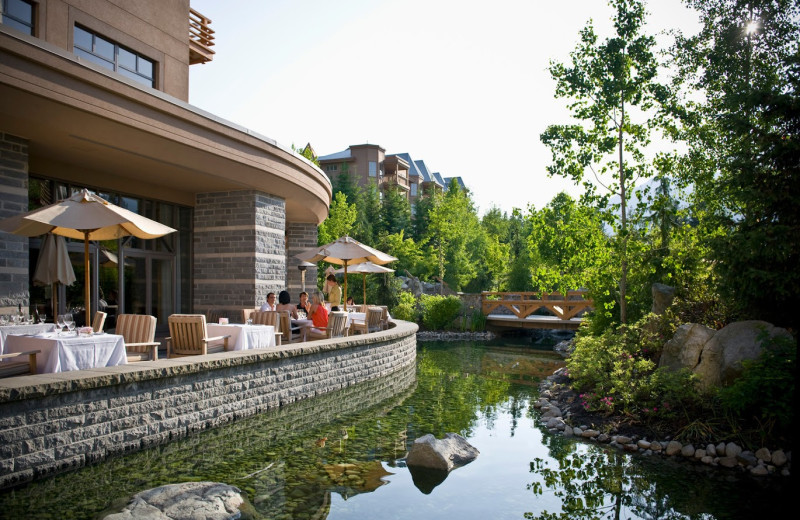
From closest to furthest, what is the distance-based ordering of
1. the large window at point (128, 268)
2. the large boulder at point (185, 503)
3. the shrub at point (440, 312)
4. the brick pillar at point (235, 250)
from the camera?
the large boulder at point (185, 503) → the large window at point (128, 268) → the brick pillar at point (235, 250) → the shrub at point (440, 312)

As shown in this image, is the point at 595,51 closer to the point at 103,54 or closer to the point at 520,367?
the point at 520,367

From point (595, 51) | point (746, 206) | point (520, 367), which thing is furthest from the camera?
point (520, 367)

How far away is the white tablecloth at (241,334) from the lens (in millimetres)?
9320

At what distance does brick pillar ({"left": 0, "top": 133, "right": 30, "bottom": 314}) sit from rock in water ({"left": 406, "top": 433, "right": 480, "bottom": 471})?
6.67 metres

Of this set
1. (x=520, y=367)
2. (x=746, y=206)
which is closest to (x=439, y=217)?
(x=520, y=367)

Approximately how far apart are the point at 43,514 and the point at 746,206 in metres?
9.05

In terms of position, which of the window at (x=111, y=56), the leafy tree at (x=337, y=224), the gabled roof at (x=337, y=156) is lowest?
the leafy tree at (x=337, y=224)

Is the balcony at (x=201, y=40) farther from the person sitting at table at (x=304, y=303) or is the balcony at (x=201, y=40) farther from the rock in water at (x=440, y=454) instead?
the rock in water at (x=440, y=454)

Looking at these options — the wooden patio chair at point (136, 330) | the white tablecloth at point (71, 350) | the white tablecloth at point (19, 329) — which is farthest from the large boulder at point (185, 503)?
the white tablecloth at point (19, 329)

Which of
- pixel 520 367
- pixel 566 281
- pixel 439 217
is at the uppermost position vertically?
pixel 439 217

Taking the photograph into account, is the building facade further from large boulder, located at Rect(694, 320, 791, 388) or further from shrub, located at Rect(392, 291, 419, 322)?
shrub, located at Rect(392, 291, 419, 322)

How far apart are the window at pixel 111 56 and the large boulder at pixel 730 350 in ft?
39.9

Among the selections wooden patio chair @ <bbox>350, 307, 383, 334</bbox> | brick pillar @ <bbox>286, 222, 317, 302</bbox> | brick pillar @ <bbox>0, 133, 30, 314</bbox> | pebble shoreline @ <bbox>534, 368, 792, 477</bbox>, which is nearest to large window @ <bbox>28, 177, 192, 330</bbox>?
brick pillar @ <bbox>0, 133, 30, 314</bbox>

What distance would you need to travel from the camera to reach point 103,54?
1373 cm
